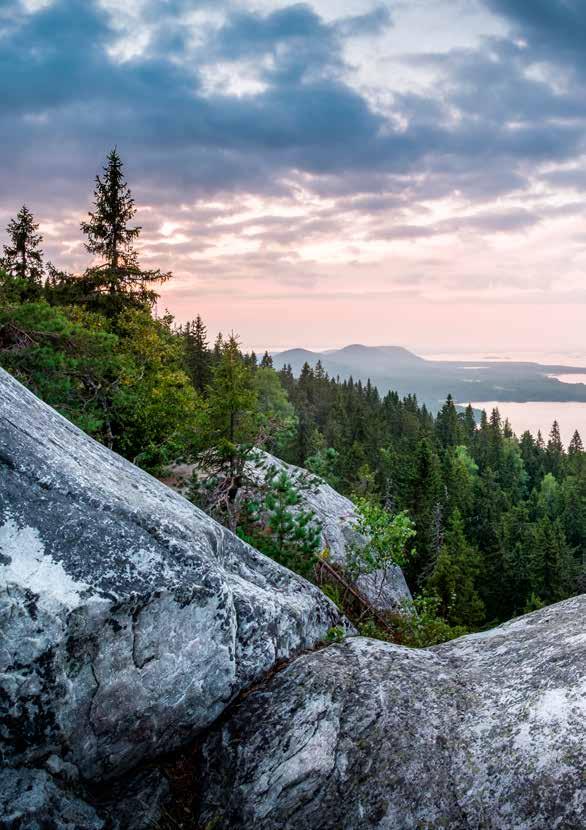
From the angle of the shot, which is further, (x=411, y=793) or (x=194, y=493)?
(x=194, y=493)

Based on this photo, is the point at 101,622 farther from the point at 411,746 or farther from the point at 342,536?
the point at 342,536

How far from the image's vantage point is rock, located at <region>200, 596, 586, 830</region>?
17.8 feet

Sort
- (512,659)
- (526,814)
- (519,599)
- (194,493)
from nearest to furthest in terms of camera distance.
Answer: (526,814) < (512,659) < (194,493) < (519,599)

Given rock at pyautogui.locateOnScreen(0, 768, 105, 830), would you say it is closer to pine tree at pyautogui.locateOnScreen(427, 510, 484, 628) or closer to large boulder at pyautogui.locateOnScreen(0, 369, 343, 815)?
large boulder at pyautogui.locateOnScreen(0, 369, 343, 815)

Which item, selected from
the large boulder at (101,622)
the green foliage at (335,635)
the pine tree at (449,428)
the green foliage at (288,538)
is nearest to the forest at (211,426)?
the green foliage at (288,538)

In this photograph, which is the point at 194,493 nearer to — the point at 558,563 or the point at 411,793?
the point at 411,793

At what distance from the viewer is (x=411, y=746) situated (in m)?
6.11

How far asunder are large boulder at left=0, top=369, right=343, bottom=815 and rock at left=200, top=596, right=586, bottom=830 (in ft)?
2.46

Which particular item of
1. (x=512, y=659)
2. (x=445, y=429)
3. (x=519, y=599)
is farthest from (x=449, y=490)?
(x=512, y=659)

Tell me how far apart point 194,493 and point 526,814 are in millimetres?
10562

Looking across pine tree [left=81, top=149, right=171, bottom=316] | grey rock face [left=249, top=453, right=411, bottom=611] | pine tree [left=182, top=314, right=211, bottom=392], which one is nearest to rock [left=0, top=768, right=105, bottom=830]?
grey rock face [left=249, top=453, right=411, bottom=611]

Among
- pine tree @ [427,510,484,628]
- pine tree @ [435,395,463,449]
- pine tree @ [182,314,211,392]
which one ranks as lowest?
pine tree @ [427,510,484,628]

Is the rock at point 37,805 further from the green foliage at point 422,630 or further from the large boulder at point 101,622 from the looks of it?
the green foliage at point 422,630

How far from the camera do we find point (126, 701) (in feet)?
20.2
